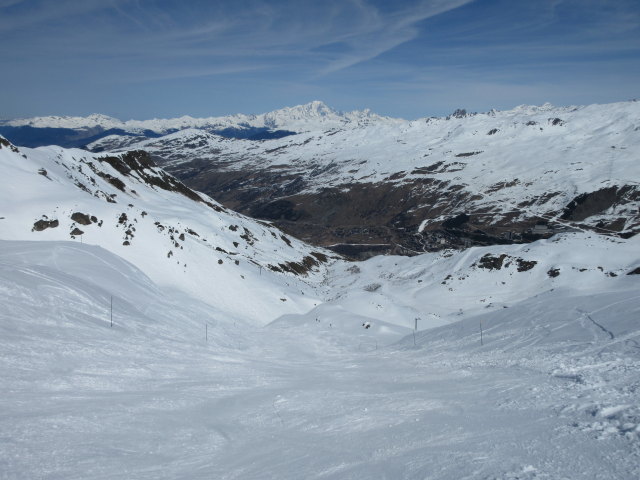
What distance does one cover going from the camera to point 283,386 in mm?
13367

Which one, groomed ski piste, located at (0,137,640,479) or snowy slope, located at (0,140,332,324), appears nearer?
Result: groomed ski piste, located at (0,137,640,479)

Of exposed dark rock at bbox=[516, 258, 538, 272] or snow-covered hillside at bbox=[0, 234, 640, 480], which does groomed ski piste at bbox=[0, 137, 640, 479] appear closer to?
snow-covered hillside at bbox=[0, 234, 640, 480]

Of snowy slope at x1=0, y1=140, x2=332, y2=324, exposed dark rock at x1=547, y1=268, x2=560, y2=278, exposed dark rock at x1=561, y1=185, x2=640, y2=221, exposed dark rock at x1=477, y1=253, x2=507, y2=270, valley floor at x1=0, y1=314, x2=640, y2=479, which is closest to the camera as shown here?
valley floor at x1=0, y1=314, x2=640, y2=479

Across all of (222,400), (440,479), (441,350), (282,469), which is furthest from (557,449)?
(441,350)

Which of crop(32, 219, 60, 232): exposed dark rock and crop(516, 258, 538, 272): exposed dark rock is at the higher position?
crop(32, 219, 60, 232): exposed dark rock

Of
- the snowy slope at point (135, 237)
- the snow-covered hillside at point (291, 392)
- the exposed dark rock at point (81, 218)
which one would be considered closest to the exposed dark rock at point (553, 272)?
the snowy slope at point (135, 237)

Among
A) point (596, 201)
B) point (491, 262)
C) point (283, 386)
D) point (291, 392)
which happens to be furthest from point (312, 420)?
point (596, 201)

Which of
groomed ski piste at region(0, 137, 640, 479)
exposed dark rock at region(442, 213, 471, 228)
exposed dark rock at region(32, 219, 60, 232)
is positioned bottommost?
exposed dark rock at region(442, 213, 471, 228)

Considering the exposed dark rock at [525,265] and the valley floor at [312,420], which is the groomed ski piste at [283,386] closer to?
the valley floor at [312,420]

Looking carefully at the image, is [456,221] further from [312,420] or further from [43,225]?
[312,420]

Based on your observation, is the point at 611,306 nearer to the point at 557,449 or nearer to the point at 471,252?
the point at 557,449

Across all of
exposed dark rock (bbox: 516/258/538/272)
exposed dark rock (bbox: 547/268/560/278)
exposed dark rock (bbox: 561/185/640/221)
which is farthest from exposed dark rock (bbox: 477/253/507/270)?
exposed dark rock (bbox: 561/185/640/221)

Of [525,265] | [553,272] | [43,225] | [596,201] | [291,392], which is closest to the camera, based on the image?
[291,392]

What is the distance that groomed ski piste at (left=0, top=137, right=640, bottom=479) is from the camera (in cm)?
741
